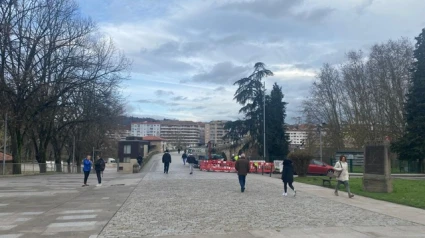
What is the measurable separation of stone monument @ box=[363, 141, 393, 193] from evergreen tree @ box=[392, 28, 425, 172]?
29.7m

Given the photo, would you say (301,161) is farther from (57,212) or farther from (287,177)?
(57,212)

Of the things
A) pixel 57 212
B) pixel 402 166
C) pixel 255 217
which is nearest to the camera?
pixel 255 217

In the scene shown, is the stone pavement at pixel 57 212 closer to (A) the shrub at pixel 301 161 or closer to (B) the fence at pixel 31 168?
(A) the shrub at pixel 301 161

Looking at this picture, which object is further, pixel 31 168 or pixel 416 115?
pixel 416 115

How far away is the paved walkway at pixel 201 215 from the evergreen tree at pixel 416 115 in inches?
1284

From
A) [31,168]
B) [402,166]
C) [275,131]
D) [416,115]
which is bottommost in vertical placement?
[402,166]

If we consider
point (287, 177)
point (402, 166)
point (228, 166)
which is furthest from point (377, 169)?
point (402, 166)

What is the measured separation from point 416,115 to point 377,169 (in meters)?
31.5

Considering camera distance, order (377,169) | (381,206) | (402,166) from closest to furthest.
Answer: (381,206) < (377,169) < (402,166)

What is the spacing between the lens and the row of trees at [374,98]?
47.4 m

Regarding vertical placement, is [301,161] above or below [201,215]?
above

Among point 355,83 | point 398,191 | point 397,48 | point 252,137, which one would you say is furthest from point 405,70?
point 398,191

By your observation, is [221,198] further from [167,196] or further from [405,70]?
[405,70]

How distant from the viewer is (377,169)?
19203 mm
